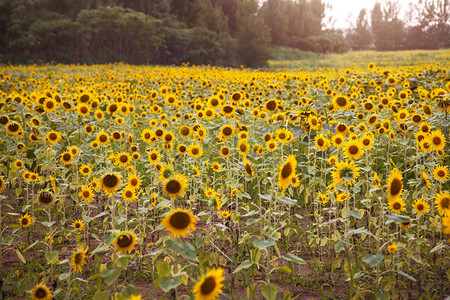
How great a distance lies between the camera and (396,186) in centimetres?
211

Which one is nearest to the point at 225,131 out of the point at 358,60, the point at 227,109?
the point at 227,109

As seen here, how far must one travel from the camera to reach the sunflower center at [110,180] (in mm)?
Answer: 2326

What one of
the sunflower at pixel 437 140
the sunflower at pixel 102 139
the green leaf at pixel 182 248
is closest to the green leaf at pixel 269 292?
the green leaf at pixel 182 248

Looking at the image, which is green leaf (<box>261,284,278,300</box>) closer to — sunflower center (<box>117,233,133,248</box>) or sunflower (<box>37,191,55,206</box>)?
sunflower center (<box>117,233,133,248</box>)

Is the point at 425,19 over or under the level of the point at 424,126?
over

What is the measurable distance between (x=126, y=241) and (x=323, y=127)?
2632 millimetres

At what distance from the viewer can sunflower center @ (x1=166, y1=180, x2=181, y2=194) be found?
1924mm

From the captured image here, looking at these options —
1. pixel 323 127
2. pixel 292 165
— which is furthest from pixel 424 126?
pixel 292 165

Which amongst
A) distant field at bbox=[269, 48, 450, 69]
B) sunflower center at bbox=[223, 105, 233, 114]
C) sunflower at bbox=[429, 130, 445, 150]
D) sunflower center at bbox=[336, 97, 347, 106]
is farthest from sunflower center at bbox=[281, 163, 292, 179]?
distant field at bbox=[269, 48, 450, 69]

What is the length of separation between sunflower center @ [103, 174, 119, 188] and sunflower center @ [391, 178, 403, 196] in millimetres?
1717

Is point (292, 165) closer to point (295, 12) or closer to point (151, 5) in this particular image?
point (151, 5)

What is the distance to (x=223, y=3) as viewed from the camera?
154ft

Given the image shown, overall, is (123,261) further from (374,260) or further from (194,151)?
(194,151)

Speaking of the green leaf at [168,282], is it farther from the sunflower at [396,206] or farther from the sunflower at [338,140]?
the sunflower at [338,140]
